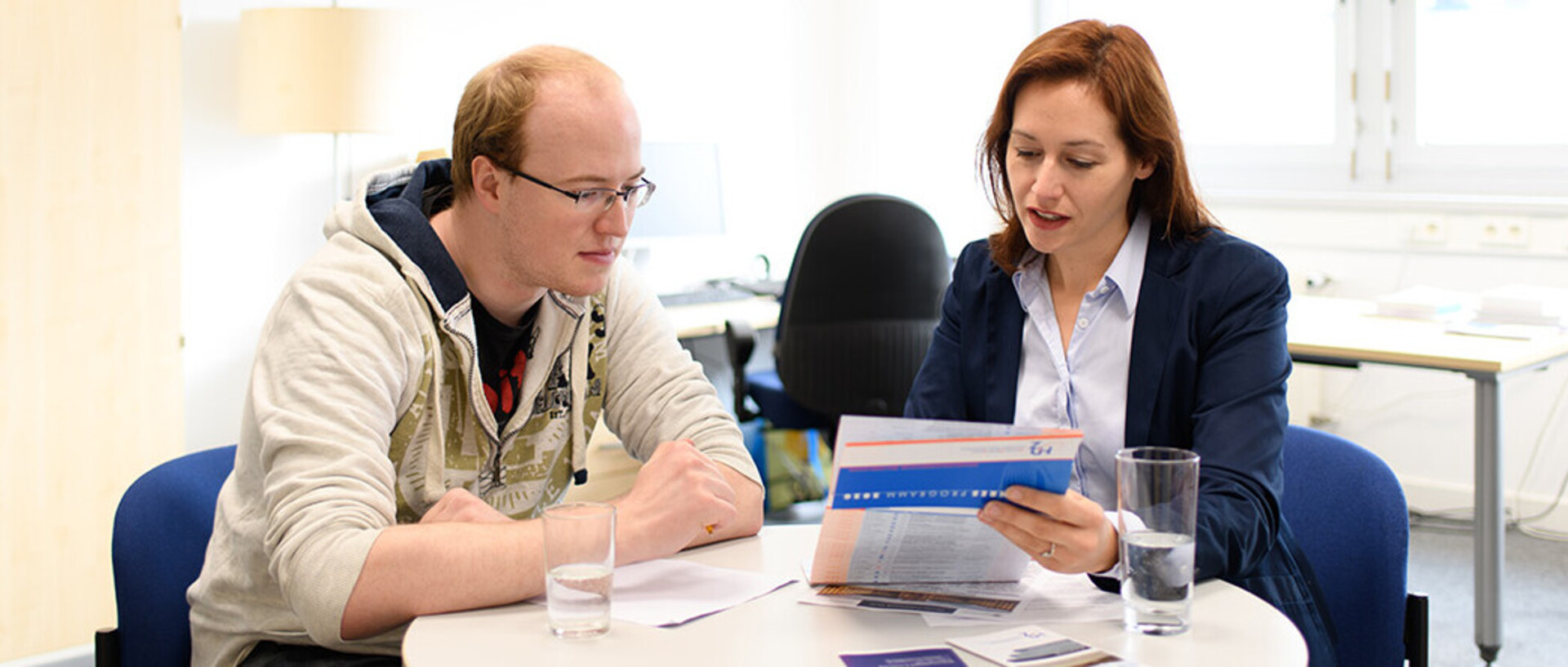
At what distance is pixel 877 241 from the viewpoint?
11.2 feet

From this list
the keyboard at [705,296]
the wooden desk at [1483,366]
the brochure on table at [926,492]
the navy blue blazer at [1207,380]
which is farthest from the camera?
the keyboard at [705,296]

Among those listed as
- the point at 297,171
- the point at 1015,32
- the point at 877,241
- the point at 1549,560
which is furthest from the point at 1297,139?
the point at 297,171

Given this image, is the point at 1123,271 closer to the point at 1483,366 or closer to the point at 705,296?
the point at 1483,366

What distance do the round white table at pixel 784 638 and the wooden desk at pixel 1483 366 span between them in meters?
1.72

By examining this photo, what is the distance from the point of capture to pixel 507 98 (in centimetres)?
155

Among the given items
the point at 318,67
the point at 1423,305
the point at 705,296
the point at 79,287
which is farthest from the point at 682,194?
the point at 1423,305

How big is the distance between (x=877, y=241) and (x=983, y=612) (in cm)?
217

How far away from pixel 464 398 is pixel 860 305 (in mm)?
1941

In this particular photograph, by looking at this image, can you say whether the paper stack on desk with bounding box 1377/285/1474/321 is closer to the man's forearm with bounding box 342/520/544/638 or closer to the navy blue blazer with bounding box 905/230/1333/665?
the navy blue blazer with bounding box 905/230/1333/665

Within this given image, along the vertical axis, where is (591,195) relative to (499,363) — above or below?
above

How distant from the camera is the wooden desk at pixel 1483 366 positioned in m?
2.79

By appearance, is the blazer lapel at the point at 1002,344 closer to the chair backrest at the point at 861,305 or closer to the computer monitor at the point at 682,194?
the chair backrest at the point at 861,305

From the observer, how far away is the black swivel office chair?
338 cm

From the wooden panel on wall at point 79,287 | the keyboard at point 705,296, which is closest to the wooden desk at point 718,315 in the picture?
the keyboard at point 705,296
